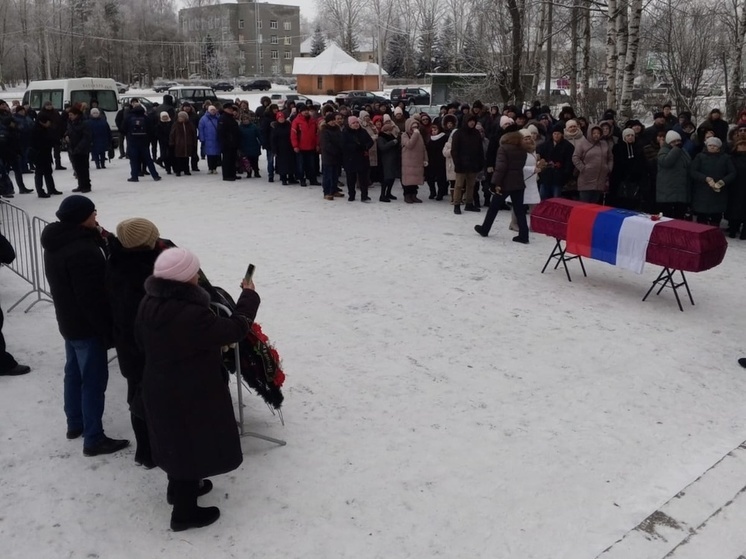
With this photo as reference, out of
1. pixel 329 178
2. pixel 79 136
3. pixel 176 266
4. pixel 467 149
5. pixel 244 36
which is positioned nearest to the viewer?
pixel 176 266

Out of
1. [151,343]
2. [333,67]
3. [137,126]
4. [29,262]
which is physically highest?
[333,67]

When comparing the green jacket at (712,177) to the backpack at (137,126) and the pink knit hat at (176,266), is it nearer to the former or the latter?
the pink knit hat at (176,266)

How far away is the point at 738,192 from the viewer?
10.0m

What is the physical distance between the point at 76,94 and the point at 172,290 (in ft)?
69.2

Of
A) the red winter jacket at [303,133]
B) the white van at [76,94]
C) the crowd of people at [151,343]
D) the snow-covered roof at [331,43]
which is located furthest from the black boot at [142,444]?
the snow-covered roof at [331,43]

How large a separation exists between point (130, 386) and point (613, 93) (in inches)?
585

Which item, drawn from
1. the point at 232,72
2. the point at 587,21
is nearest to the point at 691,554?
the point at 587,21

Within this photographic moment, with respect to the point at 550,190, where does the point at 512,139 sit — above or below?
above

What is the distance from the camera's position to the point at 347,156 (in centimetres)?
1245

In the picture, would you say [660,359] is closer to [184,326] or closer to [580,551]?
[580,551]

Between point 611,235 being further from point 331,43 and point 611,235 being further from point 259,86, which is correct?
point 331,43

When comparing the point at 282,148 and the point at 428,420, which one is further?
the point at 282,148

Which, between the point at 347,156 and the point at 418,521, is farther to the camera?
the point at 347,156

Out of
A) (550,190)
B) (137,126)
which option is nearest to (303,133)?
(137,126)
